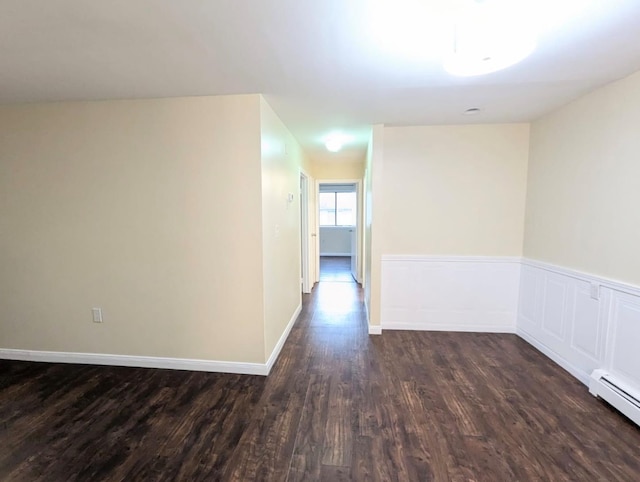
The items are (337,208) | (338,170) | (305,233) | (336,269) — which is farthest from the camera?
(337,208)

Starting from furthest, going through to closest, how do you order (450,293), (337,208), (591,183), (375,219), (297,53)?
(337,208)
(450,293)
(375,219)
(591,183)
(297,53)

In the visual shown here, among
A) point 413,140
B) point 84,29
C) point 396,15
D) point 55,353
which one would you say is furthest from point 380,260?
point 55,353

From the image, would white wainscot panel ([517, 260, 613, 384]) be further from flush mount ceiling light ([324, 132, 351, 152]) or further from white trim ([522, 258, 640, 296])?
flush mount ceiling light ([324, 132, 351, 152])

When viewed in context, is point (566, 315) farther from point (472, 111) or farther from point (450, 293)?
point (472, 111)

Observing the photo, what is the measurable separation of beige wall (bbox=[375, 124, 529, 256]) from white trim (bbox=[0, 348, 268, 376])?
186 cm

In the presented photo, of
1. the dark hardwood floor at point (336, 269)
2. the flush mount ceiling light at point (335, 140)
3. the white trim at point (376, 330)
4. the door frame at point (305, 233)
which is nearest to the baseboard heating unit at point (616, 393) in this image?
the white trim at point (376, 330)

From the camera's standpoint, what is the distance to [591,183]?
7.43 feet

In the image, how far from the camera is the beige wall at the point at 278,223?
95.0 inches

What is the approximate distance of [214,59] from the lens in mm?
1709

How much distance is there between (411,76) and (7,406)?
3.59 metres

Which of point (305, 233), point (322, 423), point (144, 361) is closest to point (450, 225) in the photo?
point (305, 233)

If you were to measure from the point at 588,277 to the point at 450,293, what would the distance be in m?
1.25

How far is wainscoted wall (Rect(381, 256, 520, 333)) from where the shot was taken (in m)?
3.24

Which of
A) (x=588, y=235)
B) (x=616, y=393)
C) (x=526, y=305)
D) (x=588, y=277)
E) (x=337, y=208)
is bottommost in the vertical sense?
(x=616, y=393)
